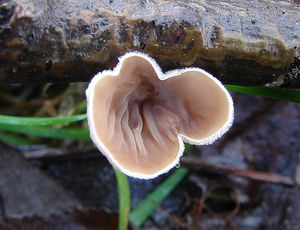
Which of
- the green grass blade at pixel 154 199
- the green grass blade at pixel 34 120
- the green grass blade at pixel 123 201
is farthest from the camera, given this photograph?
the green grass blade at pixel 154 199

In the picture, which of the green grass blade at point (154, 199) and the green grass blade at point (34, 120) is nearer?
the green grass blade at point (34, 120)

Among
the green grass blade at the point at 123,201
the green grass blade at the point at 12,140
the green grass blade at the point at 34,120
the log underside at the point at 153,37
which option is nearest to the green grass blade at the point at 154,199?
the green grass blade at the point at 123,201

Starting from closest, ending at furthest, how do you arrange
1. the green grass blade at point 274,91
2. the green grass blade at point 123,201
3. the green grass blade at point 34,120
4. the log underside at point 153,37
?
the log underside at point 153,37 → the green grass blade at point 274,91 → the green grass blade at point 34,120 → the green grass blade at point 123,201

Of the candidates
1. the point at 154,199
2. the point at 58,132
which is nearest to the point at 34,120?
the point at 58,132

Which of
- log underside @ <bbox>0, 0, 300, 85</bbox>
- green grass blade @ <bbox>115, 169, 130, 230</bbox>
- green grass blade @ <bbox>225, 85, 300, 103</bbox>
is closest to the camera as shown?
log underside @ <bbox>0, 0, 300, 85</bbox>

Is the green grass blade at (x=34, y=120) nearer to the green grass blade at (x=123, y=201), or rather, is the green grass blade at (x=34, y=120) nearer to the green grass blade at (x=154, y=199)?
the green grass blade at (x=123, y=201)

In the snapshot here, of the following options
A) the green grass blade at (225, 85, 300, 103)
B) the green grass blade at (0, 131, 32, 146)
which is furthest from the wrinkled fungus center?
the green grass blade at (0, 131, 32, 146)

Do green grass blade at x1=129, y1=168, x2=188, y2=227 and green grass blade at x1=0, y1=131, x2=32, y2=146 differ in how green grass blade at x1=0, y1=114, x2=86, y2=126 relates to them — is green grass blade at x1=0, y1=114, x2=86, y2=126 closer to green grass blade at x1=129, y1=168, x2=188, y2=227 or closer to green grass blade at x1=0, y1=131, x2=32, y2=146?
green grass blade at x1=0, y1=131, x2=32, y2=146

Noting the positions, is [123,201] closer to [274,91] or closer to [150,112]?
[150,112]
